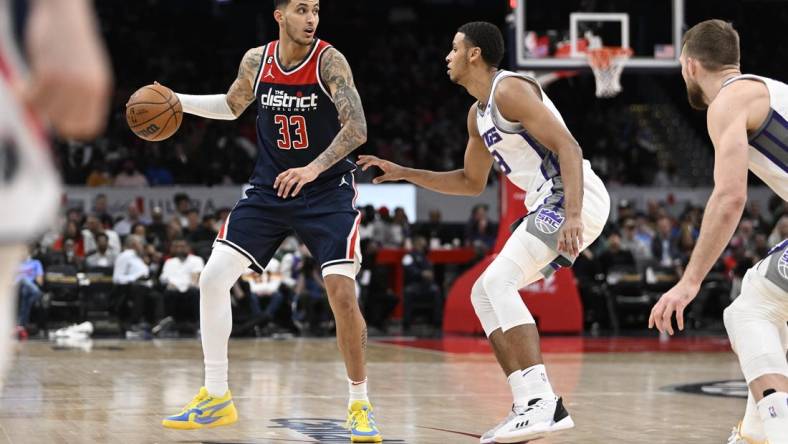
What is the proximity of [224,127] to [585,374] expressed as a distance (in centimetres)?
1343

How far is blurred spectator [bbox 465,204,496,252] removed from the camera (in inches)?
682

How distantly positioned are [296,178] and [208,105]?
38.4 inches

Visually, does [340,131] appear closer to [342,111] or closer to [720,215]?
[342,111]

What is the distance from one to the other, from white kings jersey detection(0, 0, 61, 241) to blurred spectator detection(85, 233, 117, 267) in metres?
13.1

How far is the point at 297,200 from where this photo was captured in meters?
5.92

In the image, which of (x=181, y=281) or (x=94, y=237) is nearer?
(x=181, y=281)

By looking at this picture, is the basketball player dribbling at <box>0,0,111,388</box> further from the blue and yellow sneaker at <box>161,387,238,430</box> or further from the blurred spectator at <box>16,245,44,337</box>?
the blurred spectator at <box>16,245,44,337</box>

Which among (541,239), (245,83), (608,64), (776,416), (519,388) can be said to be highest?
(608,64)

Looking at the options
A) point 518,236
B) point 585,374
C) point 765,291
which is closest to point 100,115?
point 765,291

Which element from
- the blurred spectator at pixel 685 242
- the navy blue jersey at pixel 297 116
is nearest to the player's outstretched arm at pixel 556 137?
the navy blue jersey at pixel 297 116

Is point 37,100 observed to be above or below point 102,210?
above

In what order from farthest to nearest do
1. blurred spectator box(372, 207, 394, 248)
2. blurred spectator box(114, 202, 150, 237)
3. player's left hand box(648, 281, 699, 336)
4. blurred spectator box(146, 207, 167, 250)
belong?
Answer: blurred spectator box(372, 207, 394, 248) → blurred spectator box(114, 202, 150, 237) → blurred spectator box(146, 207, 167, 250) → player's left hand box(648, 281, 699, 336)

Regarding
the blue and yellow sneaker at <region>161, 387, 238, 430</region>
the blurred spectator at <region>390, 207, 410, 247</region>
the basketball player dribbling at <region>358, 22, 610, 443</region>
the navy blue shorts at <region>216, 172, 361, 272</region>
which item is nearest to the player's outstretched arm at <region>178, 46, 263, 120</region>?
the navy blue shorts at <region>216, 172, 361, 272</region>

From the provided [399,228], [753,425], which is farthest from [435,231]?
[753,425]
